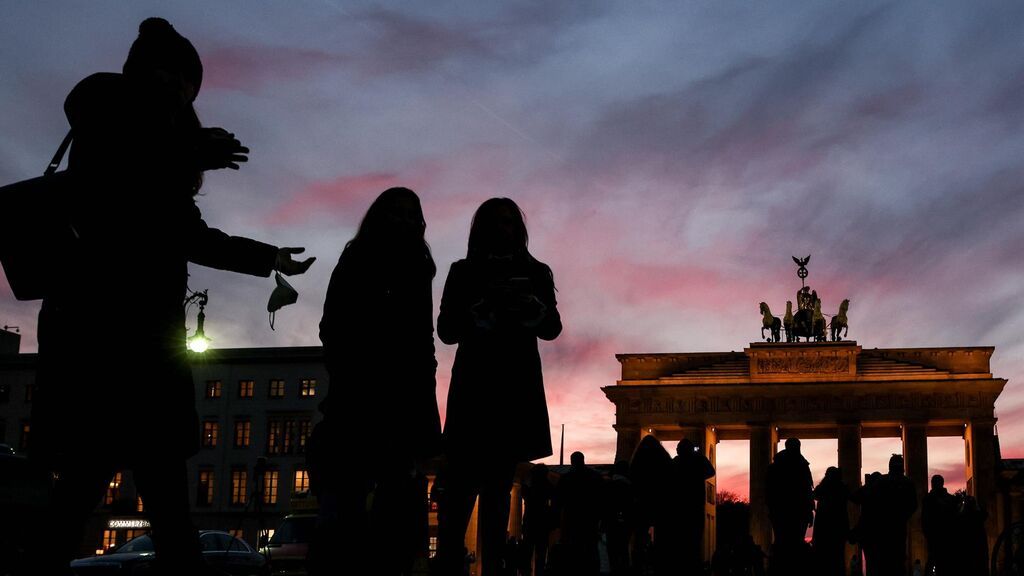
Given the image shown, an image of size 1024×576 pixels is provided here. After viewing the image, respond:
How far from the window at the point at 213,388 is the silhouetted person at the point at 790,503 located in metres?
63.9

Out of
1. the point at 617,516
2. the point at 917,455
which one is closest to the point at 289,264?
the point at 617,516

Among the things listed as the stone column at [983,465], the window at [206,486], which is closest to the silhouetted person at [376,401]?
the stone column at [983,465]

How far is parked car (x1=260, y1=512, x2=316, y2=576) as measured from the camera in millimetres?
28719

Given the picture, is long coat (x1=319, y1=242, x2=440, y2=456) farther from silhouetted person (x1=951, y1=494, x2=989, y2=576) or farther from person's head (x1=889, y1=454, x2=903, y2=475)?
silhouetted person (x1=951, y1=494, x2=989, y2=576)

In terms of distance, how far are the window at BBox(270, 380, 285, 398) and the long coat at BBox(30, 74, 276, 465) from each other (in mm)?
71140

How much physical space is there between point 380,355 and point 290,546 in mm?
24752

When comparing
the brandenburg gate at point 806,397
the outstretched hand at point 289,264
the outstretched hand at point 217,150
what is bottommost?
the outstretched hand at point 289,264

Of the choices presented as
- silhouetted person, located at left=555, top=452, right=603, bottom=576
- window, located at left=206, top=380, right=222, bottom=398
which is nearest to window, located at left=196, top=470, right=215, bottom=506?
window, located at left=206, top=380, right=222, bottom=398

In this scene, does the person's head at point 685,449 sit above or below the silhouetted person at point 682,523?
above

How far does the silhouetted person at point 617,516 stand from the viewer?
12.8 metres

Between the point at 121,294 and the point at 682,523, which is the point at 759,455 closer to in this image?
the point at 682,523

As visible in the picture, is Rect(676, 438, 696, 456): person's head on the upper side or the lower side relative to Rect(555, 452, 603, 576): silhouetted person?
upper

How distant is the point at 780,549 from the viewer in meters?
14.3

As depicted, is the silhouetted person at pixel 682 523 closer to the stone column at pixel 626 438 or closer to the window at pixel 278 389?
the stone column at pixel 626 438
